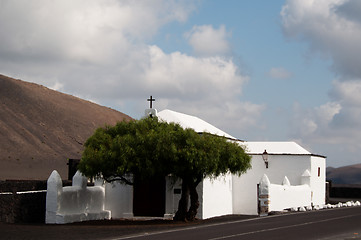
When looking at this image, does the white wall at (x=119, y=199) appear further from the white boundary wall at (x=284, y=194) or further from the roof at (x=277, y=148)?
the roof at (x=277, y=148)

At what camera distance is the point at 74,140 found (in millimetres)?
99625

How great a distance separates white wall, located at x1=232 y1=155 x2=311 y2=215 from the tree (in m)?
9.94

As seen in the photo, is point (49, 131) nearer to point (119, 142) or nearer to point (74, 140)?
point (74, 140)

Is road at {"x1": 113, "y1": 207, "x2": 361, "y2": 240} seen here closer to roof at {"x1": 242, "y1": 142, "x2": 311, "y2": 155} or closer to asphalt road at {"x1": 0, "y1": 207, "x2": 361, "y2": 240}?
asphalt road at {"x1": 0, "y1": 207, "x2": 361, "y2": 240}

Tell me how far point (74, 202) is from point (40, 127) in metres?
74.3

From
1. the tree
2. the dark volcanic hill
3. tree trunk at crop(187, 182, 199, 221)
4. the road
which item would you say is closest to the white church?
tree trunk at crop(187, 182, 199, 221)

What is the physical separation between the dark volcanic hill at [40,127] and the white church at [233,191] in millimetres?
40118

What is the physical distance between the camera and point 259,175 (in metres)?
37.2

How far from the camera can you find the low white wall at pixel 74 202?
82.3 feet

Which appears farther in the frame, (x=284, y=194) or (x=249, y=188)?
(x=249, y=188)

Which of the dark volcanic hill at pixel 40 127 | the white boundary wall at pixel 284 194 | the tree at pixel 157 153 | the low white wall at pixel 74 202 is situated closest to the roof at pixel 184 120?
the white boundary wall at pixel 284 194

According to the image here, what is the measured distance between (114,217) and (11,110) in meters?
74.2

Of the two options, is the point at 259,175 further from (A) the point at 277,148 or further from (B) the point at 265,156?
(A) the point at 277,148

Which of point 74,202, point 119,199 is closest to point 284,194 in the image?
point 119,199
